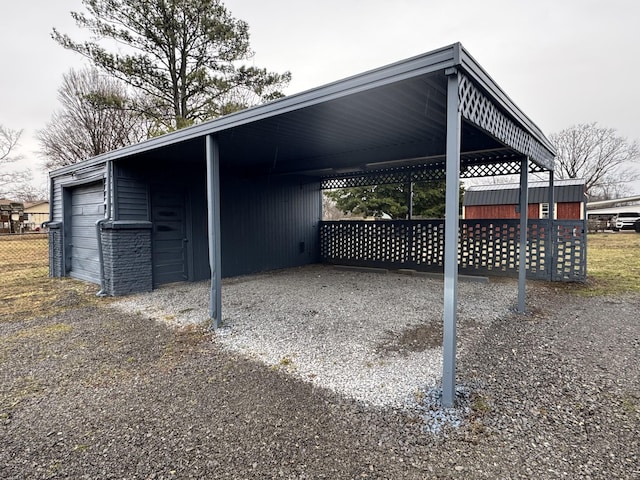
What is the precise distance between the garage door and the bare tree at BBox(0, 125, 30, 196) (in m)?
13.3

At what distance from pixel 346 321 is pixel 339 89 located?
98.4 inches

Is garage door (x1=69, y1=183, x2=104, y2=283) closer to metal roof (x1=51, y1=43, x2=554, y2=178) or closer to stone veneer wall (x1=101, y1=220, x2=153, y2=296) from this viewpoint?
metal roof (x1=51, y1=43, x2=554, y2=178)

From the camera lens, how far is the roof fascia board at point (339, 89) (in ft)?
6.91

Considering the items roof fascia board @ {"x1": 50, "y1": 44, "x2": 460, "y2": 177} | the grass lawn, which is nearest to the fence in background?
roof fascia board @ {"x1": 50, "y1": 44, "x2": 460, "y2": 177}

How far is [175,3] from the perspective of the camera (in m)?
9.01

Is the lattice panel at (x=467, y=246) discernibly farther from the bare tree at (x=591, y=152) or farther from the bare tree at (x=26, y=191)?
the bare tree at (x=591, y=152)

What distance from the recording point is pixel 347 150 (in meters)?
5.61

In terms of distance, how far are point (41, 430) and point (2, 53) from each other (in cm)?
1466

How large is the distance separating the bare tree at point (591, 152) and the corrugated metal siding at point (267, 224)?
848 inches

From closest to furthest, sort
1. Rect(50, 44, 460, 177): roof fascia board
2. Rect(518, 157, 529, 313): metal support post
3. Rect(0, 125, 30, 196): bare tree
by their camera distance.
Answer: Rect(50, 44, 460, 177): roof fascia board
Rect(518, 157, 529, 313): metal support post
Rect(0, 125, 30, 196): bare tree

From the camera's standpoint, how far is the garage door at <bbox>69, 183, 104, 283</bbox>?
5957 mm

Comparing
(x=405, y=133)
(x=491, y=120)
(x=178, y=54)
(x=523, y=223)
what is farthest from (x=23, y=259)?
(x=523, y=223)

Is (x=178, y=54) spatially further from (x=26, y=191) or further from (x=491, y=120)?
(x=26, y=191)

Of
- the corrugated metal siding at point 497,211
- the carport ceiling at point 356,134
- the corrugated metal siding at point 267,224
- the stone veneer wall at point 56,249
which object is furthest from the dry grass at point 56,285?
the corrugated metal siding at point 497,211
